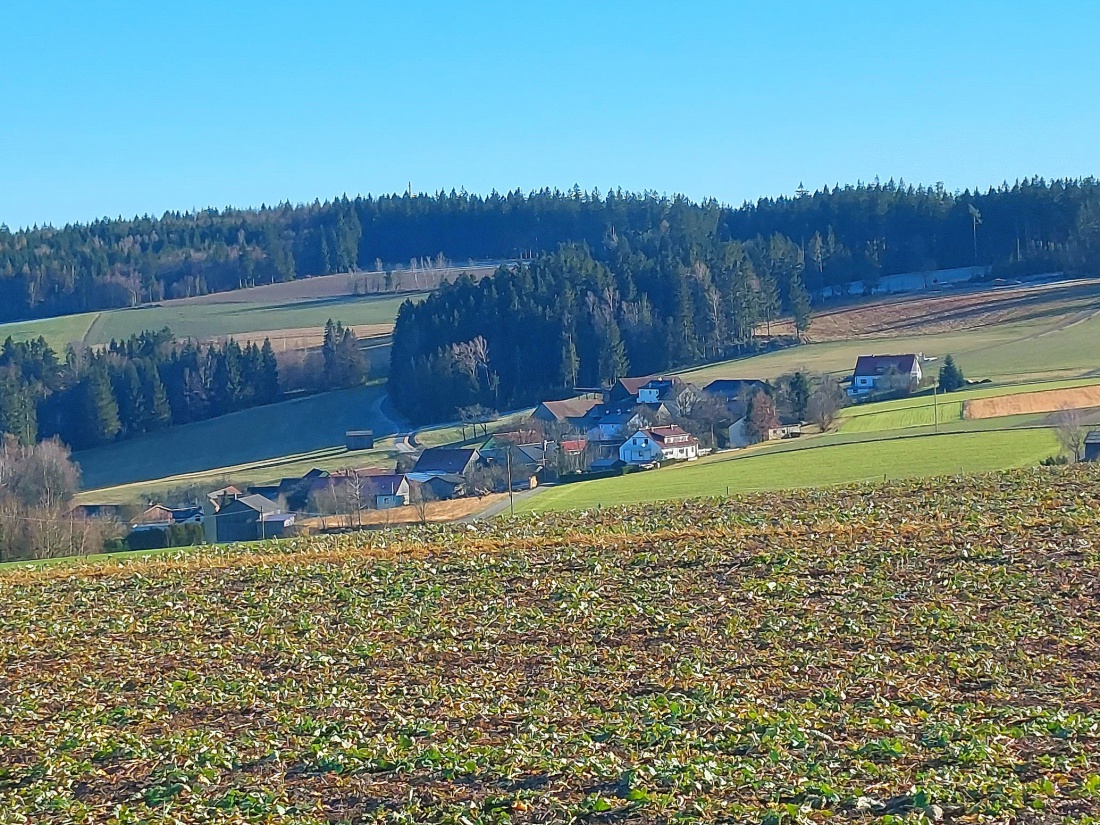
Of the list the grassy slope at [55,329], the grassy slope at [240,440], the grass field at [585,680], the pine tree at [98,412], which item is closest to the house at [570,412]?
the grassy slope at [240,440]

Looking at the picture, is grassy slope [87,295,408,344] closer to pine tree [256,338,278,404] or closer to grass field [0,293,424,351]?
grass field [0,293,424,351]

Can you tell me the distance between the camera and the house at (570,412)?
2793 inches

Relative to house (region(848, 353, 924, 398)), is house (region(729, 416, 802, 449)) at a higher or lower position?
lower

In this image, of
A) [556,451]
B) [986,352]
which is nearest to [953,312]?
[986,352]

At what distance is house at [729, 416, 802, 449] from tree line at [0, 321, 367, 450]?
43.9 metres

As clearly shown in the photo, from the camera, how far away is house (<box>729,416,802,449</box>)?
2234 inches

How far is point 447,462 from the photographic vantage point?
58.4 metres

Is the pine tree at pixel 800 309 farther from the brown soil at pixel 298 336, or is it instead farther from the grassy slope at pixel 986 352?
the brown soil at pixel 298 336

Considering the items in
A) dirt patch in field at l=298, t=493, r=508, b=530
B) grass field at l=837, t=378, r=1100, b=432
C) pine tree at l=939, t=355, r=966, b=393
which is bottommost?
dirt patch in field at l=298, t=493, r=508, b=530

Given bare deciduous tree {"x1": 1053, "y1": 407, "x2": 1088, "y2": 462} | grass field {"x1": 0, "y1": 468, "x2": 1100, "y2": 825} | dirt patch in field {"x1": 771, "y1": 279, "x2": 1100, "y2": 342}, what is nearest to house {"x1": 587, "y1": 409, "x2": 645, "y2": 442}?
dirt patch in field {"x1": 771, "y1": 279, "x2": 1100, "y2": 342}

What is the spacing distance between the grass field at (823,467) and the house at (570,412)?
24.6 m

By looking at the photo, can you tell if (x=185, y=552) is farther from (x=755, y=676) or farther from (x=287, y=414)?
(x=287, y=414)

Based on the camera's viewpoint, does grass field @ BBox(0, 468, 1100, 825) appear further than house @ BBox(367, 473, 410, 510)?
No

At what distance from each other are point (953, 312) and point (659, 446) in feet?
146
